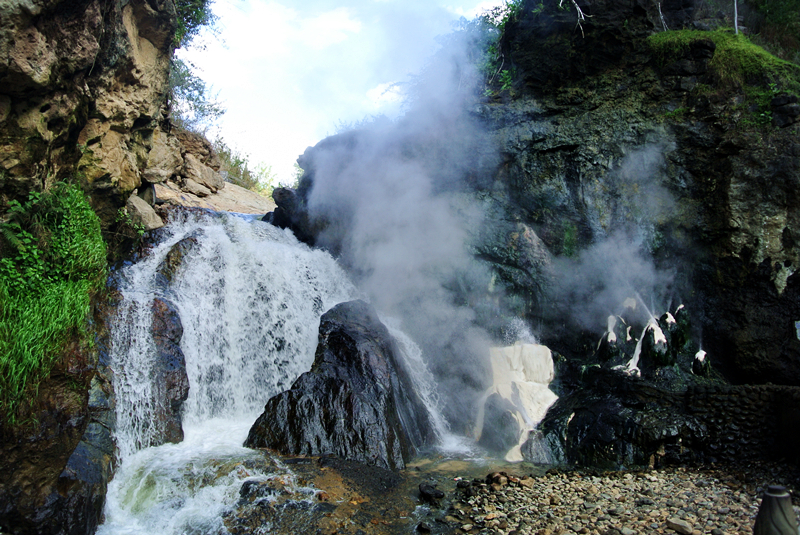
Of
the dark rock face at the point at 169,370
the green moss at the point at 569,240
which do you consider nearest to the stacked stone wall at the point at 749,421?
the green moss at the point at 569,240

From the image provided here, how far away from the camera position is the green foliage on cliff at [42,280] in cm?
353

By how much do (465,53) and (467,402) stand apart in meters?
7.58

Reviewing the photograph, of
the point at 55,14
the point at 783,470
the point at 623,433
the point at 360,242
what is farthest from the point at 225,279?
the point at 783,470

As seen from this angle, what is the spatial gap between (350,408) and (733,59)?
8.95 m

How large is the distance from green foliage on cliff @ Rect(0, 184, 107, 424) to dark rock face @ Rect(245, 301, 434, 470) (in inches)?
91.6

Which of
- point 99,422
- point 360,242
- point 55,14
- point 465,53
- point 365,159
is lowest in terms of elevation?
point 99,422

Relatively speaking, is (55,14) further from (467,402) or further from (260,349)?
(467,402)

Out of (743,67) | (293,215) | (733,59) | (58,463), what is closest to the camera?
(58,463)

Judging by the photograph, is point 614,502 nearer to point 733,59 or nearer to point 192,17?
point 733,59

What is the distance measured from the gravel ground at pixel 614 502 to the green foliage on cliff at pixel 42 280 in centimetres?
348

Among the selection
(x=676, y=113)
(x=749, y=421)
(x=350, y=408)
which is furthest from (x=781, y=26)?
(x=350, y=408)

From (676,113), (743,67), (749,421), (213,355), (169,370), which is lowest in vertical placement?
(749,421)

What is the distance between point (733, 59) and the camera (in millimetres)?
7902

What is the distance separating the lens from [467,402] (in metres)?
6.99
